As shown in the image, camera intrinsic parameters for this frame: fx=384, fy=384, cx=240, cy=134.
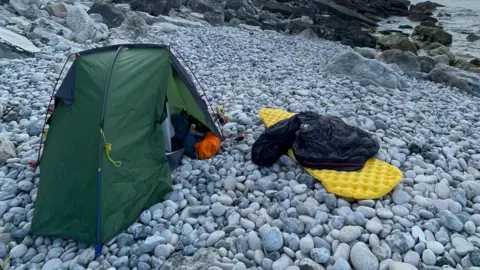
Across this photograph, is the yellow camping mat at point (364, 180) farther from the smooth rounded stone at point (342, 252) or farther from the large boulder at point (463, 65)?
the large boulder at point (463, 65)

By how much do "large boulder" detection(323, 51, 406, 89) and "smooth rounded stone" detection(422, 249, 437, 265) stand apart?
19.2 ft

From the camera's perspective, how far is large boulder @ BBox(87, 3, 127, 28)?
14056 millimetres

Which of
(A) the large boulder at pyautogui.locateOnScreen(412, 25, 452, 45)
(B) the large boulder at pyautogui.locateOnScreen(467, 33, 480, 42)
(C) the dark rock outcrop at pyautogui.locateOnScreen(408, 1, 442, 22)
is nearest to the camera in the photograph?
(A) the large boulder at pyautogui.locateOnScreen(412, 25, 452, 45)

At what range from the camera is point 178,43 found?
39.8 feet

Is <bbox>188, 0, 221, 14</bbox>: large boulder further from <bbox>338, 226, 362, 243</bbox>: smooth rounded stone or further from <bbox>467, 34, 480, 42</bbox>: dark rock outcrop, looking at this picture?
<bbox>338, 226, 362, 243</bbox>: smooth rounded stone

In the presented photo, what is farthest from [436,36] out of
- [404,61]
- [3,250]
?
[3,250]

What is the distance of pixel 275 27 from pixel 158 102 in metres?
16.2

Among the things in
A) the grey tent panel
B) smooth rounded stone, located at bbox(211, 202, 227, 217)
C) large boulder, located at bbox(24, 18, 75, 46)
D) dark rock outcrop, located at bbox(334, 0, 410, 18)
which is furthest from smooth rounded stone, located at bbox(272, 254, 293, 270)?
dark rock outcrop, located at bbox(334, 0, 410, 18)

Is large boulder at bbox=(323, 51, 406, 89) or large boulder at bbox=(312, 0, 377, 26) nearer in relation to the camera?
large boulder at bbox=(323, 51, 406, 89)

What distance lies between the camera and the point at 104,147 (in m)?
4.02

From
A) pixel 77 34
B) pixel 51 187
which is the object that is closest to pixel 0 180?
pixel 51 187

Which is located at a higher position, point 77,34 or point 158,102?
point 158,102

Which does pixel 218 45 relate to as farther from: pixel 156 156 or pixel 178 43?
pixel 156 156

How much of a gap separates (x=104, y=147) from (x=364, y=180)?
296 cm
